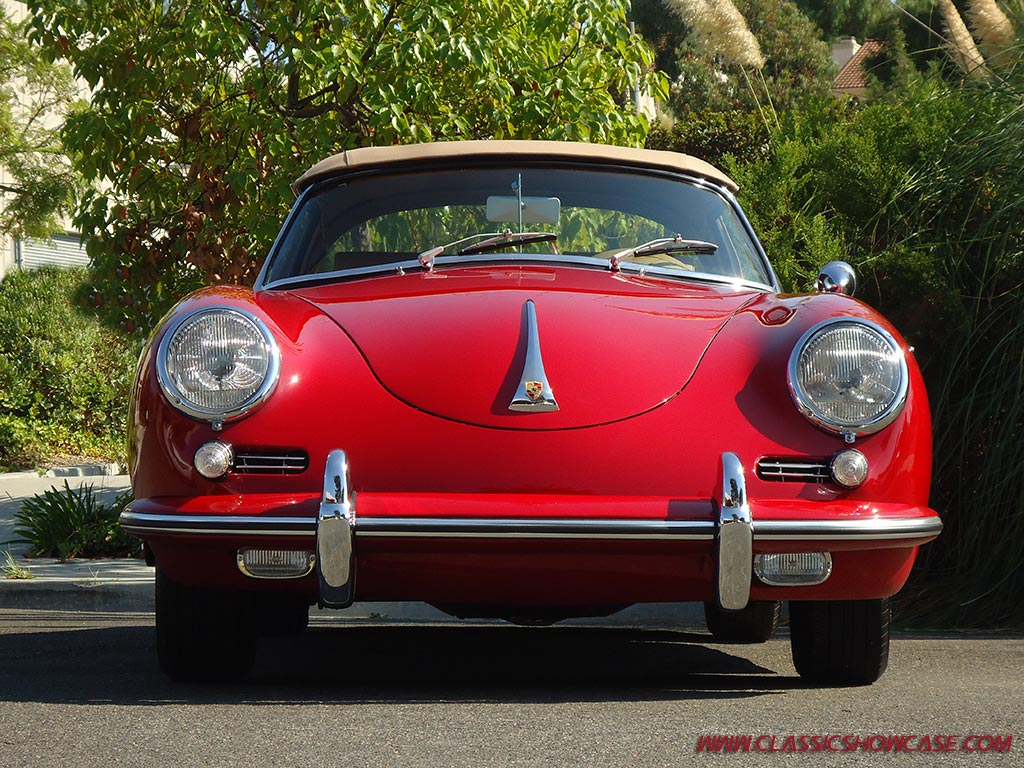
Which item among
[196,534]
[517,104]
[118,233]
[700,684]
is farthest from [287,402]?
[118,233]

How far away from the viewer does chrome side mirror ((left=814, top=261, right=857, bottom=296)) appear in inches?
184

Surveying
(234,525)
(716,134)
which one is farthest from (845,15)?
(234,525)

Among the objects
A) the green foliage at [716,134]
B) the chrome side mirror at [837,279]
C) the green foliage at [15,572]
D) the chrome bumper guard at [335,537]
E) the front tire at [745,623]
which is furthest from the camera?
the green foliage at [716,134]

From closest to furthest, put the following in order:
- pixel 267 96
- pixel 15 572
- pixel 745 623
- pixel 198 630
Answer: pixel 198 630 < pixel 745 623 < pixel 15 572 < pixel 267 96

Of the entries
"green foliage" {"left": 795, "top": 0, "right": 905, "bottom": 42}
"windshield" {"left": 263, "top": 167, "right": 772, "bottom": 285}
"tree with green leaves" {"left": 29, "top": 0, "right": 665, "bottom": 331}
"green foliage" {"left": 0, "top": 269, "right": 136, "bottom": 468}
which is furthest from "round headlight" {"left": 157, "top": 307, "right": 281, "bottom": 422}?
"green foliage" {"left": 795, "top": 0, "right": 905, "bottom": 42}

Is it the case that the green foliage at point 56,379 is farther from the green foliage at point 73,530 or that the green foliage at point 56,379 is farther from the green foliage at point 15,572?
the green foliage at point 15,572

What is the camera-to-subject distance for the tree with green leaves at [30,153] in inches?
568

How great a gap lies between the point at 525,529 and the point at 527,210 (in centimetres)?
161

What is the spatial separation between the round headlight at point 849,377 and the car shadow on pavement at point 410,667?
2.67ft

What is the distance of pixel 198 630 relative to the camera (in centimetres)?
390

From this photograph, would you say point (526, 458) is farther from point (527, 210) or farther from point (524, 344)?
point (527, 210)

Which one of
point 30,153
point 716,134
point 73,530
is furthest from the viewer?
point 716,134

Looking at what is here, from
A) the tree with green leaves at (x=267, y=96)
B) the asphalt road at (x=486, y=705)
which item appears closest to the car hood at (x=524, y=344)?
the asphalt road at (x=486, y=705)

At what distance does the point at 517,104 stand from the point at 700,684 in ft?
14.5
